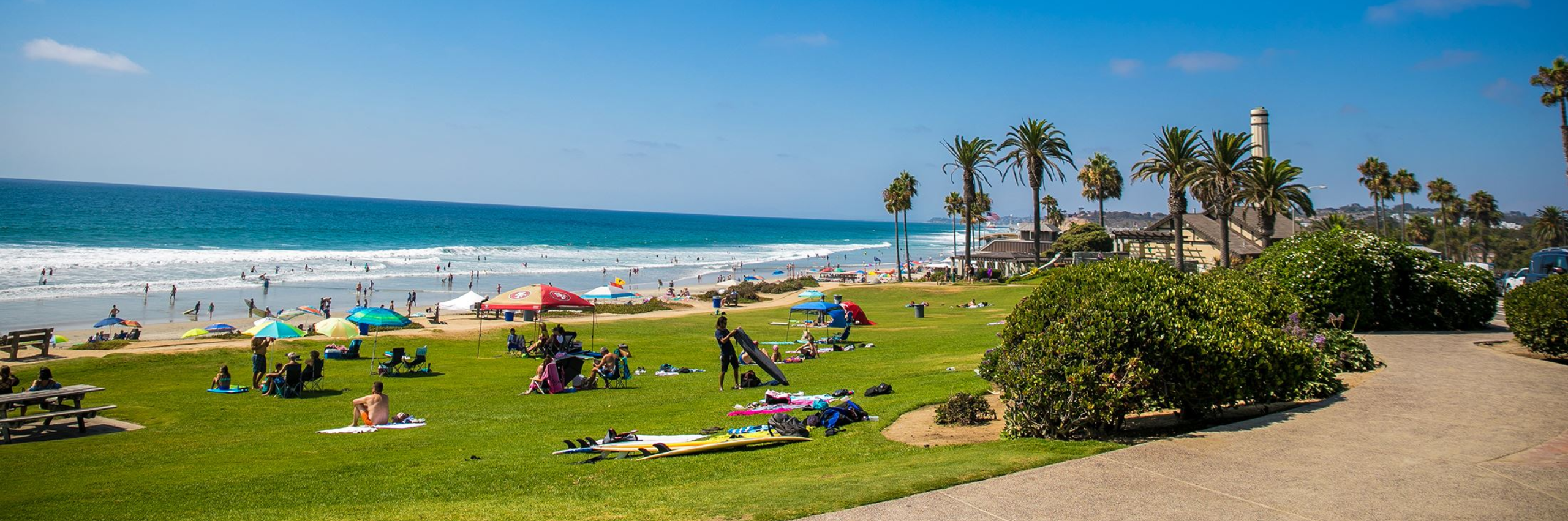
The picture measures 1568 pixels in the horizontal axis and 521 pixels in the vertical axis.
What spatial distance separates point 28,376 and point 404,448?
13525 millimetres

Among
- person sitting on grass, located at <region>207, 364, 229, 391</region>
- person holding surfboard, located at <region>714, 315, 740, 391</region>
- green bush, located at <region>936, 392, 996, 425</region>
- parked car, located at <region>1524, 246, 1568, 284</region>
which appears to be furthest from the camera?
parked car, located at <region>1524, 246, 1568, 284</region>

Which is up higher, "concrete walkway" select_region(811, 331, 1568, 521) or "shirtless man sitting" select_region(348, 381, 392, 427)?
"concrete walkway" select_region(811, 331, 1568, 521)

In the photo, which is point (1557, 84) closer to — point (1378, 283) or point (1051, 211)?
point (1378, 283)

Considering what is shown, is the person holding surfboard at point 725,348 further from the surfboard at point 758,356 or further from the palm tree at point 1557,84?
the palm tree at point 1557,84

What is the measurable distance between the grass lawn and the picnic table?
23.4 inches

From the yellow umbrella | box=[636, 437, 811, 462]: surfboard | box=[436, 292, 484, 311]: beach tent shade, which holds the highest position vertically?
box=[436, 292, 484, 311]: beach tent shade

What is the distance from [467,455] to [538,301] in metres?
11.6

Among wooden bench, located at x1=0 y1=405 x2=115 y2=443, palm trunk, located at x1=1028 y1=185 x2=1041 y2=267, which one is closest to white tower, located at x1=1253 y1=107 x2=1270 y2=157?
palm trunk, located at x1=1028 y1=185 x2=1041 y2=267

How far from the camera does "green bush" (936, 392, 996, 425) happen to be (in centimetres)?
1201

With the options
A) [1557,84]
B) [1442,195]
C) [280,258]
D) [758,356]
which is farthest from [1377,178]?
[280,258]

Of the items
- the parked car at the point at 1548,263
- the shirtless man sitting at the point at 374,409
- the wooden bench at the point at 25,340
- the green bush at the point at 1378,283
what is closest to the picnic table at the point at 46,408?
the shirtless man sitting at the point at 374,409

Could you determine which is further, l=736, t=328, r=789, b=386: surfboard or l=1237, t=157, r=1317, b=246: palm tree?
l=1237, t=157, r=1317, b=246: palm tree

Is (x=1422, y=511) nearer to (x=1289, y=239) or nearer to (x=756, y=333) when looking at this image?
(x=1289, y=239)

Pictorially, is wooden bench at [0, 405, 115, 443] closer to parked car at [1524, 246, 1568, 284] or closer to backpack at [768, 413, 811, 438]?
backpack at [768, 413, 811, 438]
